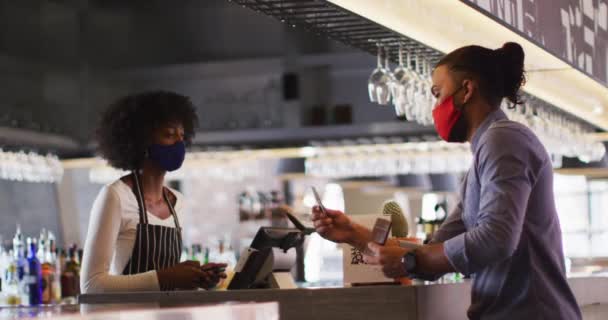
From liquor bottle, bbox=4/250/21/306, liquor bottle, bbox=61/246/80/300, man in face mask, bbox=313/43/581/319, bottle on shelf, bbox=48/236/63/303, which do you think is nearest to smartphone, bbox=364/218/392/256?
man in face mask, bbox=313/43/581/319

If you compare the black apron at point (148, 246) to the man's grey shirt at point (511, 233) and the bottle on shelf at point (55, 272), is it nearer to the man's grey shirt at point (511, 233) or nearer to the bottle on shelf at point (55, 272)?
the man's grey shirt at point (511, 233)

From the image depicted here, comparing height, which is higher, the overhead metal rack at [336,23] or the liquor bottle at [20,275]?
the overhead metal rack at [336,23]

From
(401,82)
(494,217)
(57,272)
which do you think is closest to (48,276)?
(57,272)

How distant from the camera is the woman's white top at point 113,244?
127 inches

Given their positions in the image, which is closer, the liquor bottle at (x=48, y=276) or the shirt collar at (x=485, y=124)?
the shirt collar at (x=485, y=124)

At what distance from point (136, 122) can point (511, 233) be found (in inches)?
67.5

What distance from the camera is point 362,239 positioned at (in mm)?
2752

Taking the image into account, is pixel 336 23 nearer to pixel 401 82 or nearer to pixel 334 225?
pixel 401 82

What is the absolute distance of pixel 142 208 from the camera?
11.5 ft

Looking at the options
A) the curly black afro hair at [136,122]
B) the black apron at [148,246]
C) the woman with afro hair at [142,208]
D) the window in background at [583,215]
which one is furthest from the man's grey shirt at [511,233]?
the window in background at [583,215]

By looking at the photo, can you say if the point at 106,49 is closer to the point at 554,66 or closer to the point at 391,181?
the point at 391,181

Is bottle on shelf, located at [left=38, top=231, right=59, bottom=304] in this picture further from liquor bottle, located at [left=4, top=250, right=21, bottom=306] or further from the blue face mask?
the blue face mask

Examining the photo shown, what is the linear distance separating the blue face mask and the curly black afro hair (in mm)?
88

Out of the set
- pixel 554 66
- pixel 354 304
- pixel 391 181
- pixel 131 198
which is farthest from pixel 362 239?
pixel 391 181
